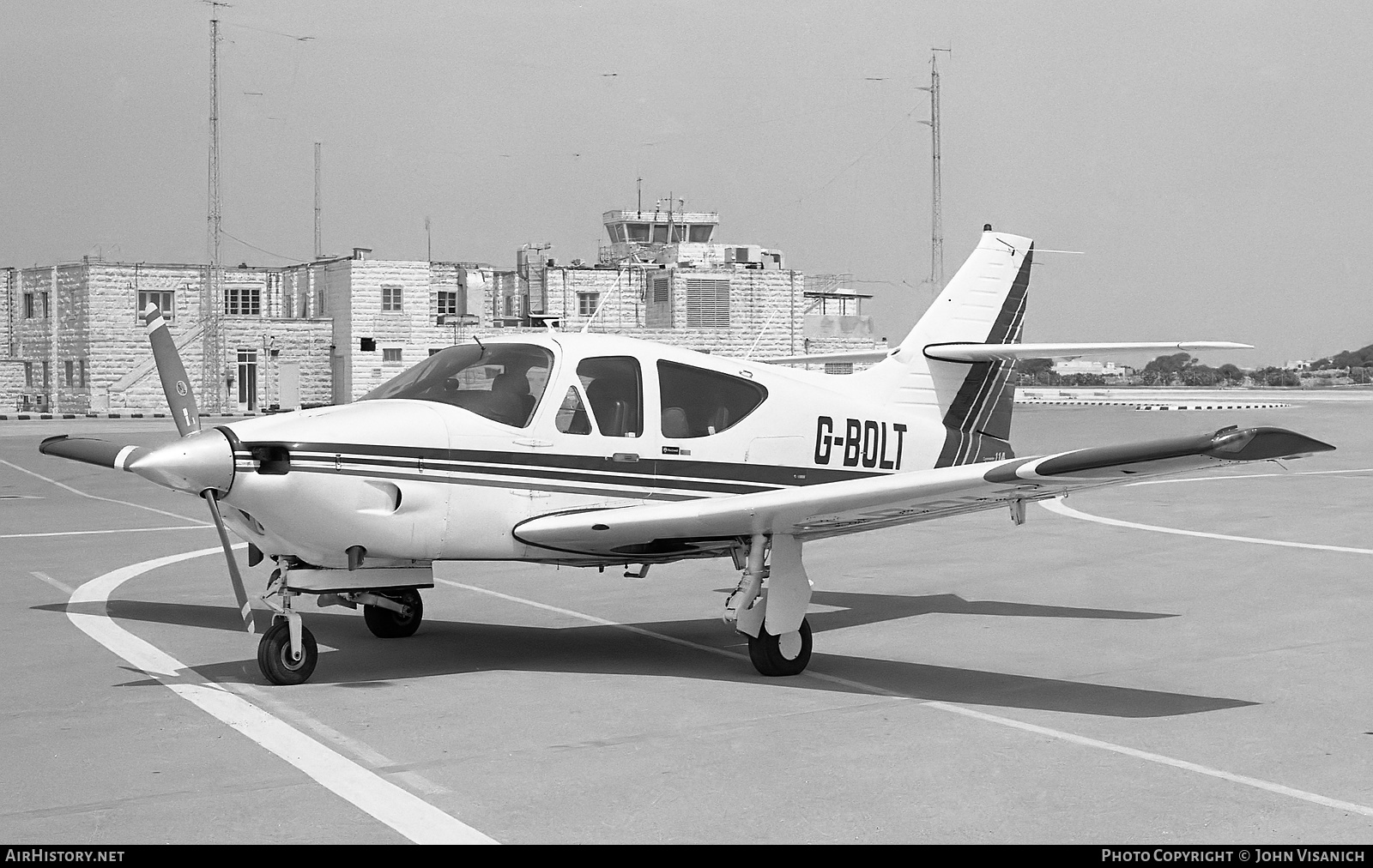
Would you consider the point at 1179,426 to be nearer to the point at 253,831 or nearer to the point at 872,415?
the point at 872,415

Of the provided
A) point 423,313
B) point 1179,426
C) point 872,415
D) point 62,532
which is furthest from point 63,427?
point 872,415

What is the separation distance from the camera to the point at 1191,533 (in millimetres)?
16984

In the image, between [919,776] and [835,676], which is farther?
[835,676]

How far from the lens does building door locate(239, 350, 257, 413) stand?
6269 cm

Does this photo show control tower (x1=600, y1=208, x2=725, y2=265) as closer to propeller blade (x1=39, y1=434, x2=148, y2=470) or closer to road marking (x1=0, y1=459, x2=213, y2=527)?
road marking (x1=0, y1=459, x2=213, y2=527)

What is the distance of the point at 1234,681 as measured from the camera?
28.9 feet

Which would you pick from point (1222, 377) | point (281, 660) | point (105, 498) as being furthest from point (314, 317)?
point (1222, 377)

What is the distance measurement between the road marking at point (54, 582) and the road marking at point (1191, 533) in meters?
12.7

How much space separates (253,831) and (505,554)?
383 cm

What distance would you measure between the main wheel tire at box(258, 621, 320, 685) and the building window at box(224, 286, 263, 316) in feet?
206

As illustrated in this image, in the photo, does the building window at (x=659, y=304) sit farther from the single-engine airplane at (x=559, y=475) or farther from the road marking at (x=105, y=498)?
the single-engine airplane at (x=559, y=475)

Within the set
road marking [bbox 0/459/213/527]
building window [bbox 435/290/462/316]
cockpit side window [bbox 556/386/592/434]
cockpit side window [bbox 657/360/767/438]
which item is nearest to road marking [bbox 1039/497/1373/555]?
cockpit side window [bbox 657/360/767/438]

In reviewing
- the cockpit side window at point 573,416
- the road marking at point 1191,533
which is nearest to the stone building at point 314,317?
the road marking at point 1191,533

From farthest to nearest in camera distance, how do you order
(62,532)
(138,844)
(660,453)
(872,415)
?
(62,532)
(872,415)
(660,453)
(138,844)
